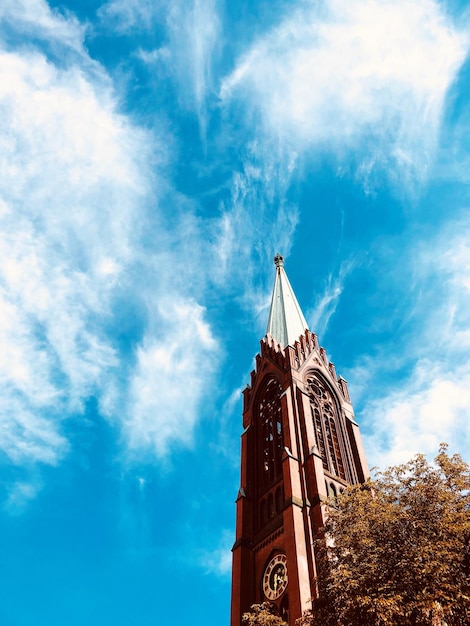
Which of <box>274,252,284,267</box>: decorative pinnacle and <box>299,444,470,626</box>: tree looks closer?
<box>299,444,470,626</box>: tree

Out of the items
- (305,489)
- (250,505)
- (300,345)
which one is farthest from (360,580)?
(300,345)

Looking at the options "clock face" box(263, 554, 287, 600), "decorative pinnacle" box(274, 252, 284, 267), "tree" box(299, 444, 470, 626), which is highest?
"decorative pinnacle" box(274, 252, 284, 267)

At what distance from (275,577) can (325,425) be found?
14.2 meters

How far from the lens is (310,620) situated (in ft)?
60.3

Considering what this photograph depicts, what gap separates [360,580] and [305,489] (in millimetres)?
17269

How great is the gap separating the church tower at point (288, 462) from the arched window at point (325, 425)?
3.5 inches

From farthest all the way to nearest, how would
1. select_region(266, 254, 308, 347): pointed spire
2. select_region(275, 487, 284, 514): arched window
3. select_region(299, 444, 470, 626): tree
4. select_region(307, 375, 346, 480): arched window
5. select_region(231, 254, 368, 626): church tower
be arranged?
1. select_region(266, 254, 308, 347): pointed spire
2. select_region(307, 375, 346, 480): arched window
3. select_region(275, 487, 284, 514): arched window
4. select_region(231, 254, 368, 626): church tower
5. select_region(299, 444, 470, 626): tree

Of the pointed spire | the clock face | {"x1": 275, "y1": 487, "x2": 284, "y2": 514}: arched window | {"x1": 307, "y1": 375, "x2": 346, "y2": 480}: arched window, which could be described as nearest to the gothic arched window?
{"x1": 275, "y1": 487, "x2": 284, "y2": 514}: arched window

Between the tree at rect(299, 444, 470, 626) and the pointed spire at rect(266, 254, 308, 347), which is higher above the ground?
the pointed spire at rect(266, 254, 308, 347)

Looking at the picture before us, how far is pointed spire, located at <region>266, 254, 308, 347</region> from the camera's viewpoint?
169 feet

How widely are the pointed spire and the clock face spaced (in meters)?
21.4

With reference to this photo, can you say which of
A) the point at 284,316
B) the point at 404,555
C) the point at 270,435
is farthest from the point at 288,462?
the point at 284,316

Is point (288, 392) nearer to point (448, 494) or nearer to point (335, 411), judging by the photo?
point (335, 411)

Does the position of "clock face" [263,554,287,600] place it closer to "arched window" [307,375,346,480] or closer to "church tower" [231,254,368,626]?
"church tower" [231,254,368,626]
